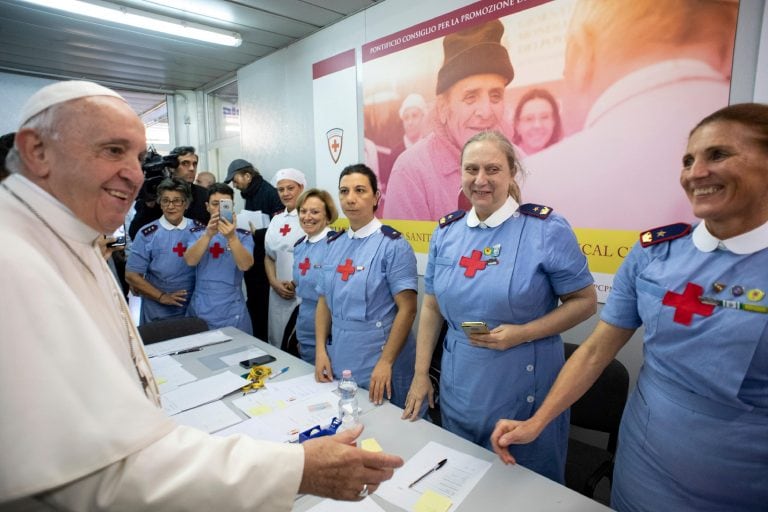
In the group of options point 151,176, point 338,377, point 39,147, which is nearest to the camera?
point 39,147

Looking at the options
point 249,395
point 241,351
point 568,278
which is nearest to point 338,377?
point 249,395

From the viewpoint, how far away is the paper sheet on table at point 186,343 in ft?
7.05

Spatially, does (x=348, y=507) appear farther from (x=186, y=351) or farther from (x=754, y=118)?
(x=186, y=351)

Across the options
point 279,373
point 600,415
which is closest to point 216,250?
point 279,373

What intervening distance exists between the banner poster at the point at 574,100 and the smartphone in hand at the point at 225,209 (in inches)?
49.0

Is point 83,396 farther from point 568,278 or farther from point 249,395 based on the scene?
point 568,278

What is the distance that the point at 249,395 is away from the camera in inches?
63.9

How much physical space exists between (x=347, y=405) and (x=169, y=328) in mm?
1528

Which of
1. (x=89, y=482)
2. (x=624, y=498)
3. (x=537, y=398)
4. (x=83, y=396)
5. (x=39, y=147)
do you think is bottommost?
(x=624, y=498)

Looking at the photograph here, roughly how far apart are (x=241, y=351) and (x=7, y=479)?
1.67m

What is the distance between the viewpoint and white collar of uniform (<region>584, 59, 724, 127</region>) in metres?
1.74

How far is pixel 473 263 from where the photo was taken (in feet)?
4.85

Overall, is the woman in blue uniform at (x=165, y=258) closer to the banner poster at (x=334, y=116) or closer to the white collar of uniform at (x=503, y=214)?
the banner poster at (x=334, y=116)

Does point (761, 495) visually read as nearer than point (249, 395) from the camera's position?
Yes
